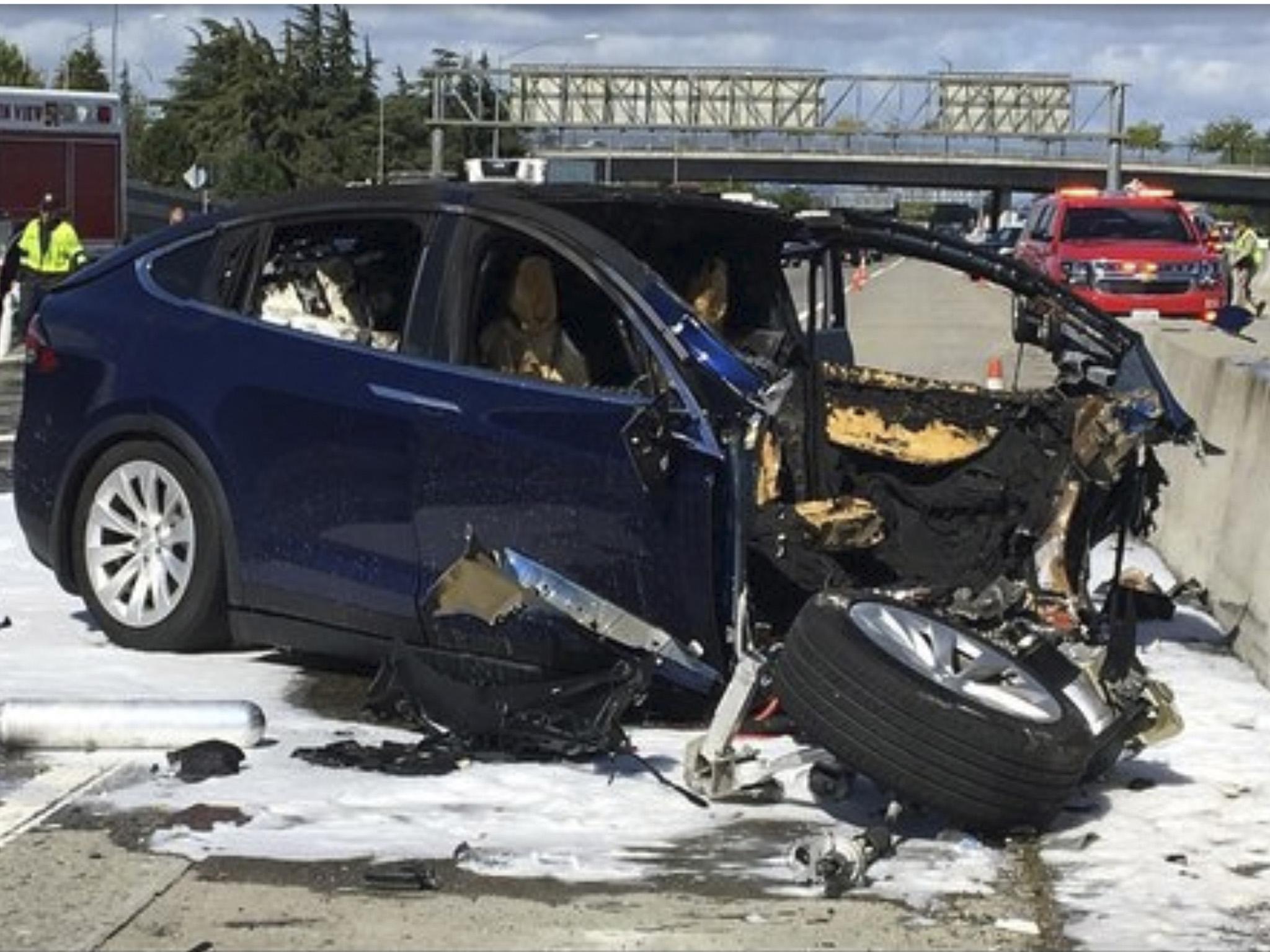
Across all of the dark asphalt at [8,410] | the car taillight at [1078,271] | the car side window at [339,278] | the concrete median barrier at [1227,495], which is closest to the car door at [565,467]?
the car side window at [339,278]

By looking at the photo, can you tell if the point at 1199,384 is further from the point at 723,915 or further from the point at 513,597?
the point at 723,915

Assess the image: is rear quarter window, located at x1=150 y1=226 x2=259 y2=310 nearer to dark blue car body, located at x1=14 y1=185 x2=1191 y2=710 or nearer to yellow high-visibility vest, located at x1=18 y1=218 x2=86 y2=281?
dark blue car body, located at x1=14 y1=185 x2=1191 y2=710

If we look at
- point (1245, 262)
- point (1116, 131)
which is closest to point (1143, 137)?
point (1116, 131)

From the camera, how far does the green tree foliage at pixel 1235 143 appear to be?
118312 mm

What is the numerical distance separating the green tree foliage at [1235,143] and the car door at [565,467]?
366 ft

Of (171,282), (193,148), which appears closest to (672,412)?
(171,282)

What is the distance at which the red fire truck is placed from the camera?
28625mm

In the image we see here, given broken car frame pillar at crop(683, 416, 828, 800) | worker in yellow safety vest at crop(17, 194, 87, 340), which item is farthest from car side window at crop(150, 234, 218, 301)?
worker in yellow safety vest at crop(17, 194, 87, 340)

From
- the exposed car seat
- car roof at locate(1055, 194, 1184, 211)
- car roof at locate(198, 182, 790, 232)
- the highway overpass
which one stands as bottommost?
the exposed car seat

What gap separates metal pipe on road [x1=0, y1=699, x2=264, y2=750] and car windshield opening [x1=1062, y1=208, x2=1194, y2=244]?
65.3ft

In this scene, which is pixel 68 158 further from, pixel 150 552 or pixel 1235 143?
pixel 1235 143

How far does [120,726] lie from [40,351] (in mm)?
2045

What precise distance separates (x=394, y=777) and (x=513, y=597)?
0.63 meters

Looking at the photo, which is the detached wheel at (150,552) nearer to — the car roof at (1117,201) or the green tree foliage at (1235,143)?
the car roof at (1117,201)
